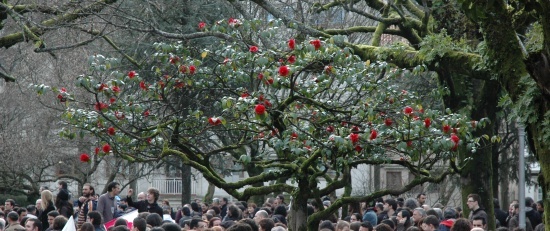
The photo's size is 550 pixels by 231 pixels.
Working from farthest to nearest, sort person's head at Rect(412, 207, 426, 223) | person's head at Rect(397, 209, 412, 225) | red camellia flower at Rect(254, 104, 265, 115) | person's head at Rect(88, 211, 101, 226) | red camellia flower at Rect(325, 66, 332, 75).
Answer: person's head at Rect(397, 209, 412, 225), person's head at Rect(412, 207, 426, 223), person's head at Rect(88, 211, 101, 226), red camellia flower at Rect(325, 66, 332, 75), red camellia flower at Rect(254, 104, 265, 115)

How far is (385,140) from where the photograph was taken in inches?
398

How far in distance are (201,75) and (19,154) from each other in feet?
53.8

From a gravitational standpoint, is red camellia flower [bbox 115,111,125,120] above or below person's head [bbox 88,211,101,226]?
above

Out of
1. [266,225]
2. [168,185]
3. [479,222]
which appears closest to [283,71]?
[266,225]

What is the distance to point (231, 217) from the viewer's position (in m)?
16.1

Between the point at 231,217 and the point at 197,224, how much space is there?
12.4ft

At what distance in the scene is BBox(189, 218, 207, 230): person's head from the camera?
1209cm

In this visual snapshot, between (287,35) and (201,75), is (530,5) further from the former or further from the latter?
(287,35)

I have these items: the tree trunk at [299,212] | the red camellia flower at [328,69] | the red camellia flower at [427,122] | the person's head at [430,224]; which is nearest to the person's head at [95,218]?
the tree trunk at [299,212]

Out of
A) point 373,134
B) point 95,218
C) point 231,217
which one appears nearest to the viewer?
point 373,134

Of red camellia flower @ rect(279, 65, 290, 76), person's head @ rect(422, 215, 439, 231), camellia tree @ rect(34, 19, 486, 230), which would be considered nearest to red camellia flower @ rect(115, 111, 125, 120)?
camellia tree @ rect(34, 19, 486, 230)

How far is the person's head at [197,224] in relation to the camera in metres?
12.1

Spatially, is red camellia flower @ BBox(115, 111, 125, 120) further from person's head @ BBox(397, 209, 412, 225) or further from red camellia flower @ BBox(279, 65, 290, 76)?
person's head @ BBox(397, 209, 412, 225)

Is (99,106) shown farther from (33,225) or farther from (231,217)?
(231,217)
